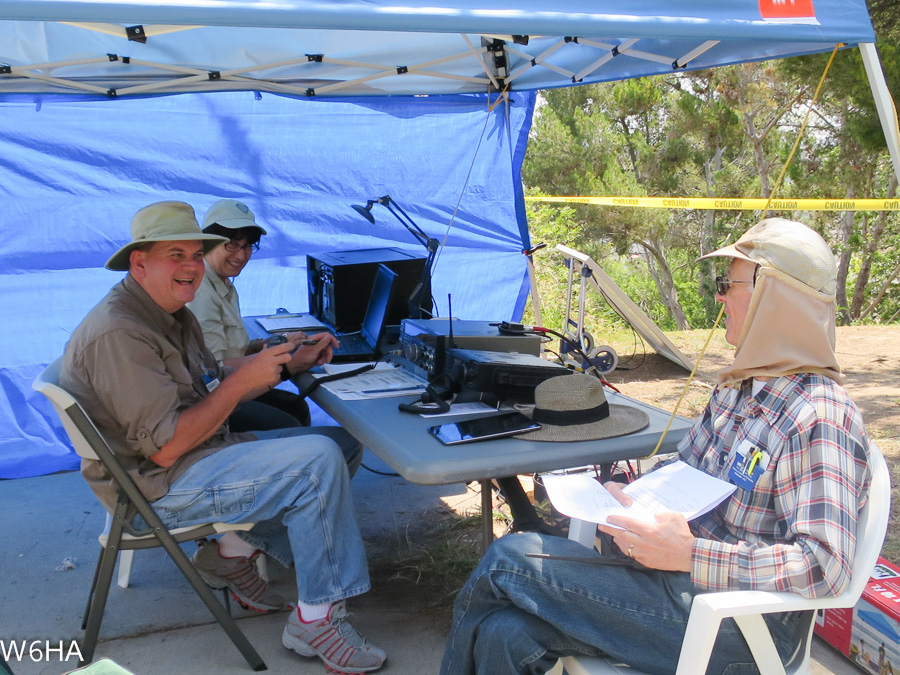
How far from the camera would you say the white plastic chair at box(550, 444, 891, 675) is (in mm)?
1521

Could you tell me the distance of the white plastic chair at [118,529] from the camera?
7.27 feet

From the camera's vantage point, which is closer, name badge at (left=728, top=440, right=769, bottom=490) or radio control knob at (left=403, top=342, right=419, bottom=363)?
name badge at (left=728, top=440, right=769, bottom=490)

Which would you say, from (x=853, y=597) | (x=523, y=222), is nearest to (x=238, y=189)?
(x=523, y=222)

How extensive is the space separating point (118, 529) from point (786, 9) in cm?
242

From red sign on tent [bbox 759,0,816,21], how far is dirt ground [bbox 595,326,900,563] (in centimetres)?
259

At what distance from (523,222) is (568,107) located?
10.3 metres

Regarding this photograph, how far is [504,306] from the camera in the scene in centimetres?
577

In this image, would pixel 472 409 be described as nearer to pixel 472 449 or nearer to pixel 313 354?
pixel 472 449

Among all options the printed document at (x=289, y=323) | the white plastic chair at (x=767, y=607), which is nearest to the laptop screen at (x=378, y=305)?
the printed document at (x=289, y=323)

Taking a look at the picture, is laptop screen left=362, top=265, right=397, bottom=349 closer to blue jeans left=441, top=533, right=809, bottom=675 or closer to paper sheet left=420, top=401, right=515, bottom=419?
paper sheet left=420, top=401, right=515, bottom=419

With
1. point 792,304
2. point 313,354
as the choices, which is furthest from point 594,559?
point 313,354

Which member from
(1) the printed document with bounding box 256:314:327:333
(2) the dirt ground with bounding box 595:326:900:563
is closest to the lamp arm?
(1) the printed document with bounding box 256:314:327:333

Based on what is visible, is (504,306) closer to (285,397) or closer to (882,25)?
(285,397)

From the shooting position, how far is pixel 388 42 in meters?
4.23
